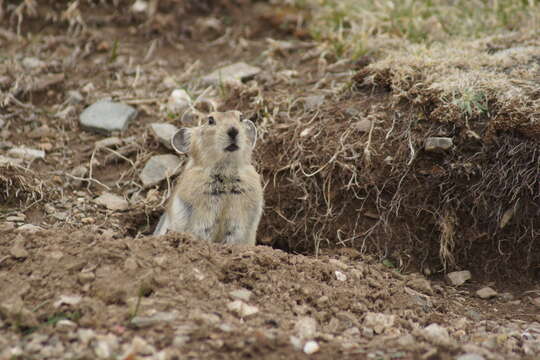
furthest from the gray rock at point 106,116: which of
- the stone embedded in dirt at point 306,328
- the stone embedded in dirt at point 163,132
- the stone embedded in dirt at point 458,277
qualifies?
the stone embedded in dirt at point 306,328

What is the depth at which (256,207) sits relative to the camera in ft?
21.1

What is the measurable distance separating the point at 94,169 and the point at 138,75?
1787mm

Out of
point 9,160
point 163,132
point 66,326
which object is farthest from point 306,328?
point 9,160

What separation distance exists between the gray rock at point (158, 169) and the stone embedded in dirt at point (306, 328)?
3.43 m

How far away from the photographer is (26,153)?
753 centimetres

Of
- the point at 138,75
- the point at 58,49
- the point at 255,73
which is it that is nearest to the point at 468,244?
the point at 255,73

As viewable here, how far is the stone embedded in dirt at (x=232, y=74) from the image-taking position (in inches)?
339

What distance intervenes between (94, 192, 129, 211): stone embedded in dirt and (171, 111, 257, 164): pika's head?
1.18 m

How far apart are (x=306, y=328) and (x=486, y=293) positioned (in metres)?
2.52

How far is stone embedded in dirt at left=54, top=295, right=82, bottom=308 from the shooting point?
4.26 metres

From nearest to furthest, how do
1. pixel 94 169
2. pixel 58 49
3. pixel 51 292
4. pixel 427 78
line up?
pixel 51 292 < pixel 427 78 < pixel 94 169 < pixel 58 49

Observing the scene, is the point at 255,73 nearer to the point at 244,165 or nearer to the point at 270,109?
the point at 270,109

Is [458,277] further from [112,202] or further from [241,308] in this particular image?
[112,202]

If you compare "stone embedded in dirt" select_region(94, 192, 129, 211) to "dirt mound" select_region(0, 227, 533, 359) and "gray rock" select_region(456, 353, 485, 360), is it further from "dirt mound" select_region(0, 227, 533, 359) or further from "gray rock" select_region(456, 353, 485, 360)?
"gray rock" select_region(456, 353, 485, 360)
